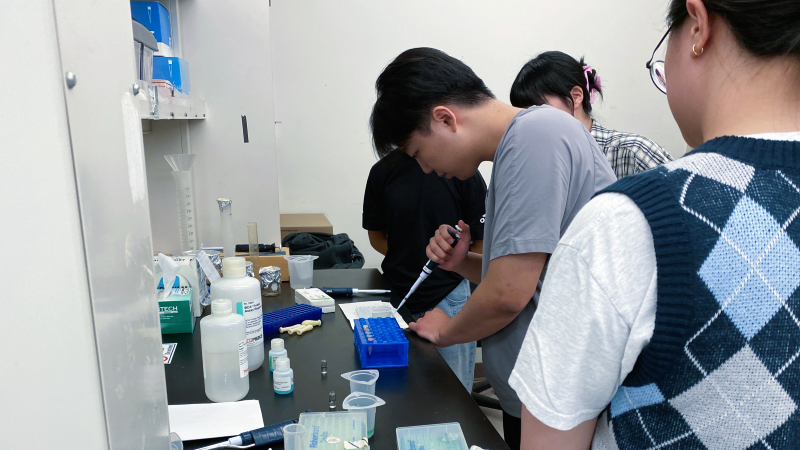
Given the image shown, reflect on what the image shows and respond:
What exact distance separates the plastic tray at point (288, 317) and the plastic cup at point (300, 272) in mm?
309

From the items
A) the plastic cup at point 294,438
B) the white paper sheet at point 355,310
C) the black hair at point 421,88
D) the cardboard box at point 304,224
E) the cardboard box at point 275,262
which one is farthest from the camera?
the cardboard box at point 304,224

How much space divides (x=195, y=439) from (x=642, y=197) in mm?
814

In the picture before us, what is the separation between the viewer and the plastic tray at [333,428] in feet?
2.58

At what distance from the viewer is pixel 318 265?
270 cm

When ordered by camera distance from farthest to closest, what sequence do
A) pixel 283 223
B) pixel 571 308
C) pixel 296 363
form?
pixel 283 223, pixel 296 363, pixel 571 308

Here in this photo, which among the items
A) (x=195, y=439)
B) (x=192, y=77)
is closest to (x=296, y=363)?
(x=195, y=439)

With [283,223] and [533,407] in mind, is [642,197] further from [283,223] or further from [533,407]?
[283,223]

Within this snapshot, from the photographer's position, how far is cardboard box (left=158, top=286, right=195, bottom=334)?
133 centimetres

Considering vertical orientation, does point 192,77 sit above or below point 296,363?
above

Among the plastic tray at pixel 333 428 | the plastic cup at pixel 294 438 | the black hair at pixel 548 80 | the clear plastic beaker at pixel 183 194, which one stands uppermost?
the black hair at pixel 548 80

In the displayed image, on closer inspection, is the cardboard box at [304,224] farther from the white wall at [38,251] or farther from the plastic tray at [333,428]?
the white wall at [38,251]

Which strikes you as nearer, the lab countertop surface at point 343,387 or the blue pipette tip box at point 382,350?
the lab countertop surface at point 343,387

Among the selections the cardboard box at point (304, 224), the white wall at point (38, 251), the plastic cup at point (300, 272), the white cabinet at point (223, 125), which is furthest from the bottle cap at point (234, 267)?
the cardboard box at point (304, 224)

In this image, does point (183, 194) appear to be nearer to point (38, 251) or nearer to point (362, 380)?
point (362, 380)
